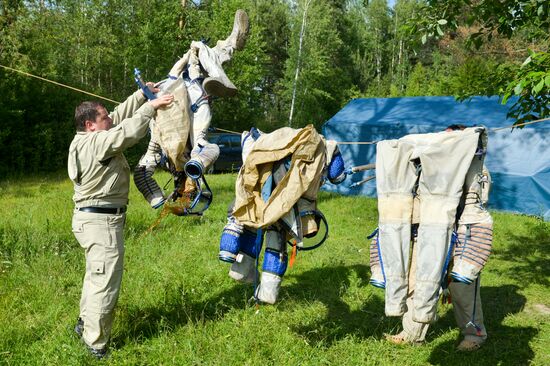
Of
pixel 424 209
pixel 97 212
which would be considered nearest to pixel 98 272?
pixel 97 212

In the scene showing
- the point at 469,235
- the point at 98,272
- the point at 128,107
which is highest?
the point at 128,107

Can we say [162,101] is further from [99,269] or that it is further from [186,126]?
[99,269]

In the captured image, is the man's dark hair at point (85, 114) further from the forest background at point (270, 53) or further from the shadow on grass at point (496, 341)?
the shadow on grass at point (496, 341)

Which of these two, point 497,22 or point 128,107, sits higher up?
point 497,22

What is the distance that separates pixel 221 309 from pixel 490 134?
899cm

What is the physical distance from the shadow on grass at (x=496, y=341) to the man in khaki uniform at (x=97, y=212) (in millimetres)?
3029

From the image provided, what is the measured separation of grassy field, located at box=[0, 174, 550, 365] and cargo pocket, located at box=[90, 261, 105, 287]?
641 millimetres

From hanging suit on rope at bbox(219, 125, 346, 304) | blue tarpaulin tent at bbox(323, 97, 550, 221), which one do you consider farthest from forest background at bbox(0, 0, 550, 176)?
hanging suit on rope at bbox(219, 125, 346, 304)

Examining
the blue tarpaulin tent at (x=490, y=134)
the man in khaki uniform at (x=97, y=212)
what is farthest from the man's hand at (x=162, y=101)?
the blue tarpaulin tent at (x=490, y=134)


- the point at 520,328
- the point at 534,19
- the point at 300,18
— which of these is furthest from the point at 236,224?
the point at 300,18

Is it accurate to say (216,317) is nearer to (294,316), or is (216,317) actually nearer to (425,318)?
(294,316)

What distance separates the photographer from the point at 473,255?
379 cm

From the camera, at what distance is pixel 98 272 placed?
4.13m

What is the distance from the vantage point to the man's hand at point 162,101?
13.3 ft
